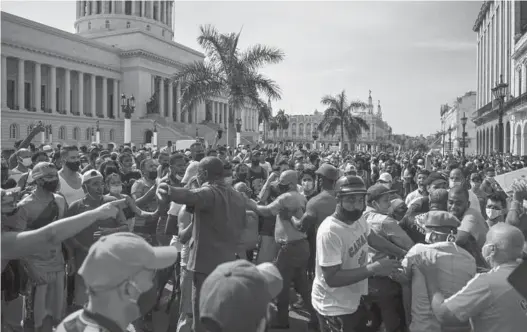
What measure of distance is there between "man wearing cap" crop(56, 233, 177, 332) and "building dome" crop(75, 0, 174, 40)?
6982 cm

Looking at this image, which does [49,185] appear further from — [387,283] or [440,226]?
[440,226]

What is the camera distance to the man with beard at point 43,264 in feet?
15.5

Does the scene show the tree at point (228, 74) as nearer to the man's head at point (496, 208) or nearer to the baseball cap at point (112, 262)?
the man's head at point (496, 208)

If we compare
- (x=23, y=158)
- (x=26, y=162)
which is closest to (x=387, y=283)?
(x=23, y=158)

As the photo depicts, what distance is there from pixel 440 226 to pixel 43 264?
3.75 metres

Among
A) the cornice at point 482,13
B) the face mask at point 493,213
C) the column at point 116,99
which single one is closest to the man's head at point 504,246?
the face mask at point 493,213

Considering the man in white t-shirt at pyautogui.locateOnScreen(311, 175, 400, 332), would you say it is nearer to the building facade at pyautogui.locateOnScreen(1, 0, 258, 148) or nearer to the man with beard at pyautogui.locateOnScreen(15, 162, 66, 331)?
the man with beard at pyautogui.locateOnScreen(15, 162, 66, 331)

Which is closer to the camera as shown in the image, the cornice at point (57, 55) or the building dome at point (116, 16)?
the cornice at point (57, 55)

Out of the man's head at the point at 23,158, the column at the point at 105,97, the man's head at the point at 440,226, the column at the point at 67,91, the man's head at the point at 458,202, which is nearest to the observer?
the man's head at the point at 440,226

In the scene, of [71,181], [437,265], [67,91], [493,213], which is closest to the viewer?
[437,265]

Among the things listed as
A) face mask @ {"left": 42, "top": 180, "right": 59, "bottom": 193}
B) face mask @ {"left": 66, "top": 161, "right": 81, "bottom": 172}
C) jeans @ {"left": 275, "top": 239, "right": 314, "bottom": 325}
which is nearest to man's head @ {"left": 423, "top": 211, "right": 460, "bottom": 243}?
jeans @ {"left": 275, "top": 239, "right": 314, "bottom": 325}

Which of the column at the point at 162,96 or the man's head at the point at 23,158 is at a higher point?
the column at the point at 162,96

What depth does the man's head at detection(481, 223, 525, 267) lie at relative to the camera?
320 cm

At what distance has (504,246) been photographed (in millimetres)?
3201
